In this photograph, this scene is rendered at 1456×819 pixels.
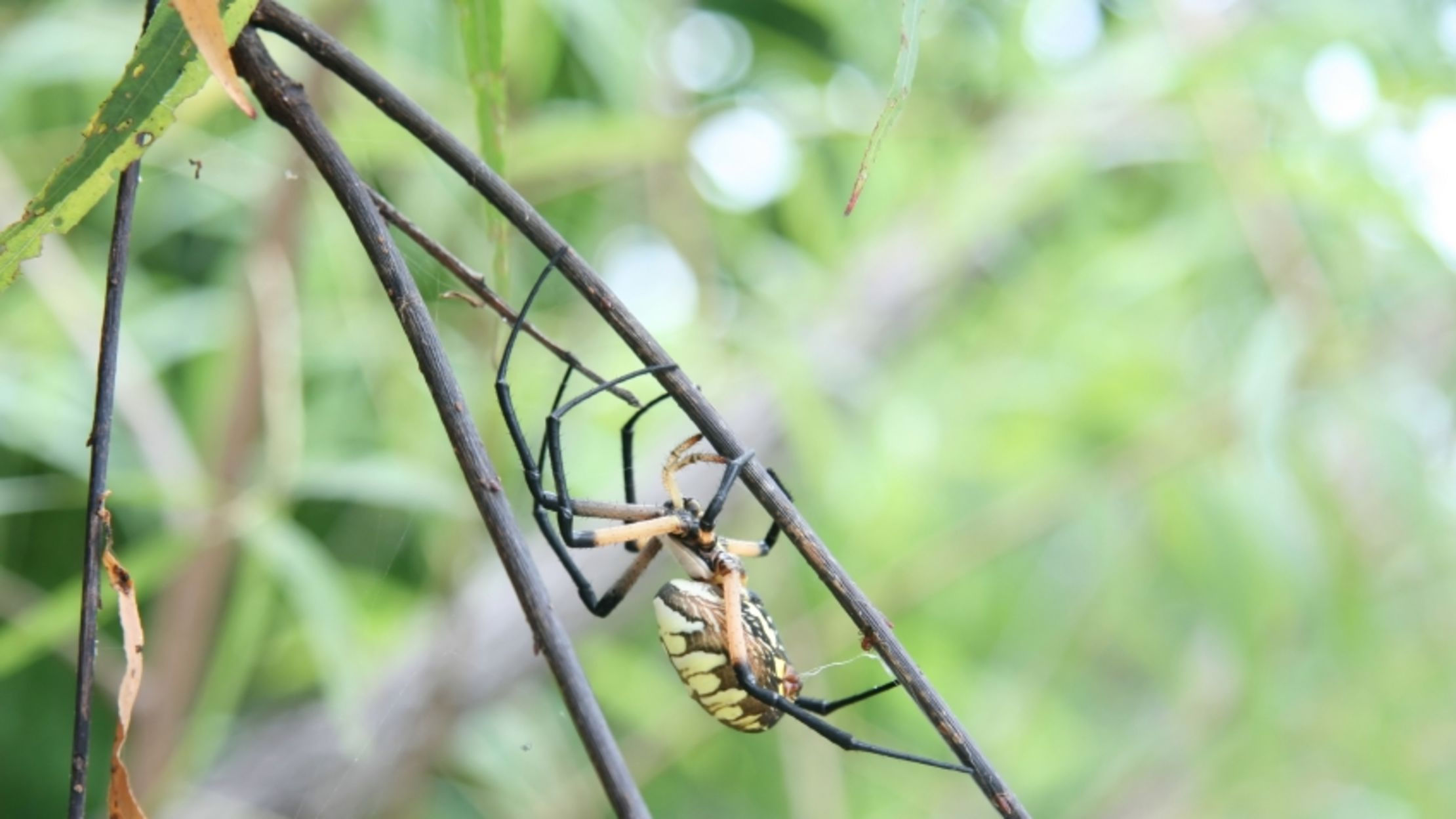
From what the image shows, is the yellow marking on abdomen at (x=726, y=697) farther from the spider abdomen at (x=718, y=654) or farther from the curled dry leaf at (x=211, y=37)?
the curled dry leaf at (x=211, y=37)

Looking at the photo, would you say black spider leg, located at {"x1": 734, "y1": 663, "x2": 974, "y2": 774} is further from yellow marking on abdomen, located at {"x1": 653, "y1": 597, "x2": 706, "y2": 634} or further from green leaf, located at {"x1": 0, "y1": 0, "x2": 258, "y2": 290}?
green leaf, located at {"x1": 0, "y1": 0, "x2": 258, "y2": 290}

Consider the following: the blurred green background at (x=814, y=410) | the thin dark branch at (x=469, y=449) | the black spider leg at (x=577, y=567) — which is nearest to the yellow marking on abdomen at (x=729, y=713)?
the black spider leg at (x=577, y=567)

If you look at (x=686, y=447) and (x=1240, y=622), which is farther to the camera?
(x=1240, y=622)

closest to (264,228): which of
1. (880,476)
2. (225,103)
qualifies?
(225,103)

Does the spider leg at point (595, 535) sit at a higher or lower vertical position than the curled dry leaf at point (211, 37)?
lower

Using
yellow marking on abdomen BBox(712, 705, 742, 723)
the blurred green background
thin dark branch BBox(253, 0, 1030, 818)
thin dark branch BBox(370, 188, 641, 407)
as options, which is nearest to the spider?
yellow marking on abdomen BBox(712, 705, 742, 723)

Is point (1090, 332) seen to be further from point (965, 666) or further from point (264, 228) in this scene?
point (264, 228)
